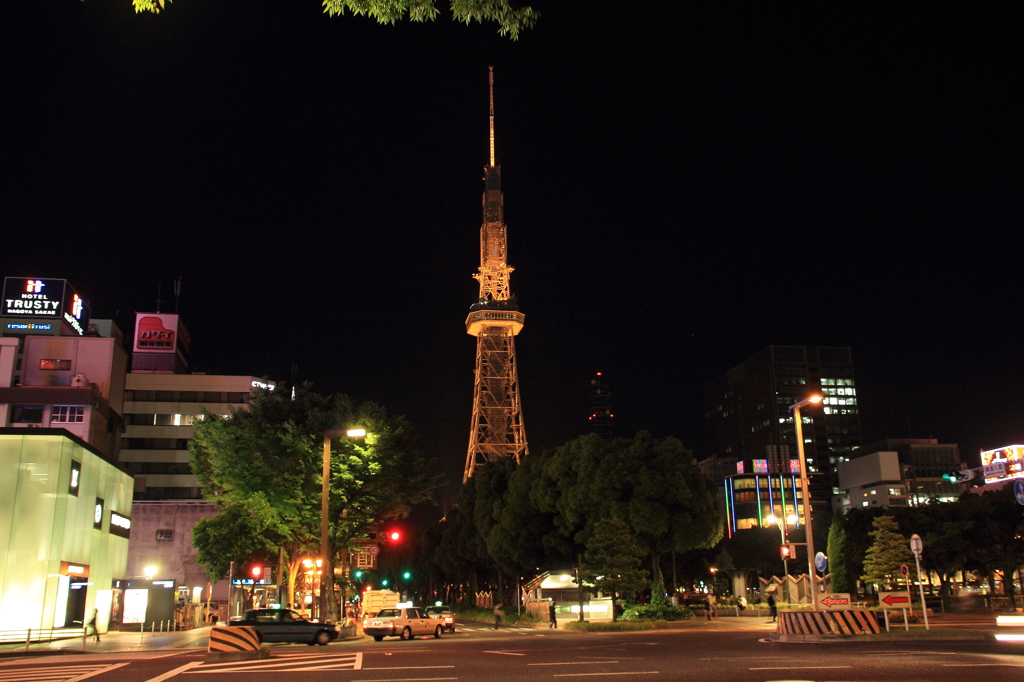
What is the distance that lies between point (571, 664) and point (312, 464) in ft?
62.1

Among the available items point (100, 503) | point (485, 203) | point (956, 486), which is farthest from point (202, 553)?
point (956, 486)

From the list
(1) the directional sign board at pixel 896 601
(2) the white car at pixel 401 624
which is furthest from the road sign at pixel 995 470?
(2) the white car at pixel 401 624

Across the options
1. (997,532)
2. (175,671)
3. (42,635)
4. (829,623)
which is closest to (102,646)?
(42,635)

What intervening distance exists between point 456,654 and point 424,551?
2374 inches

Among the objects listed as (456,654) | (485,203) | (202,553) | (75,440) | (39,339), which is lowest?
(456,654)

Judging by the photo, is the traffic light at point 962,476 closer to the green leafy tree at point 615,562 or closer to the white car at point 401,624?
the green leafy tree at point 615,562

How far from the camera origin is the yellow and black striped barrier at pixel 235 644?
21.2 meters

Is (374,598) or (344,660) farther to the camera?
(374,598)

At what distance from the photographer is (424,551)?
261ft

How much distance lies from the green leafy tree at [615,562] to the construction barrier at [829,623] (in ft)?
40.1

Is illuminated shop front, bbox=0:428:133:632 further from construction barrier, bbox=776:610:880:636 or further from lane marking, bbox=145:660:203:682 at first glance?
construction barrier, bbox=776:610:880:636

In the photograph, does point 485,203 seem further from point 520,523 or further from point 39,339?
point 520,523

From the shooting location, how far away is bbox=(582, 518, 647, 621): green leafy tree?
122ft

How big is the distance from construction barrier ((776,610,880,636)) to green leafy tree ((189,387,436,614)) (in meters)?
17.2
